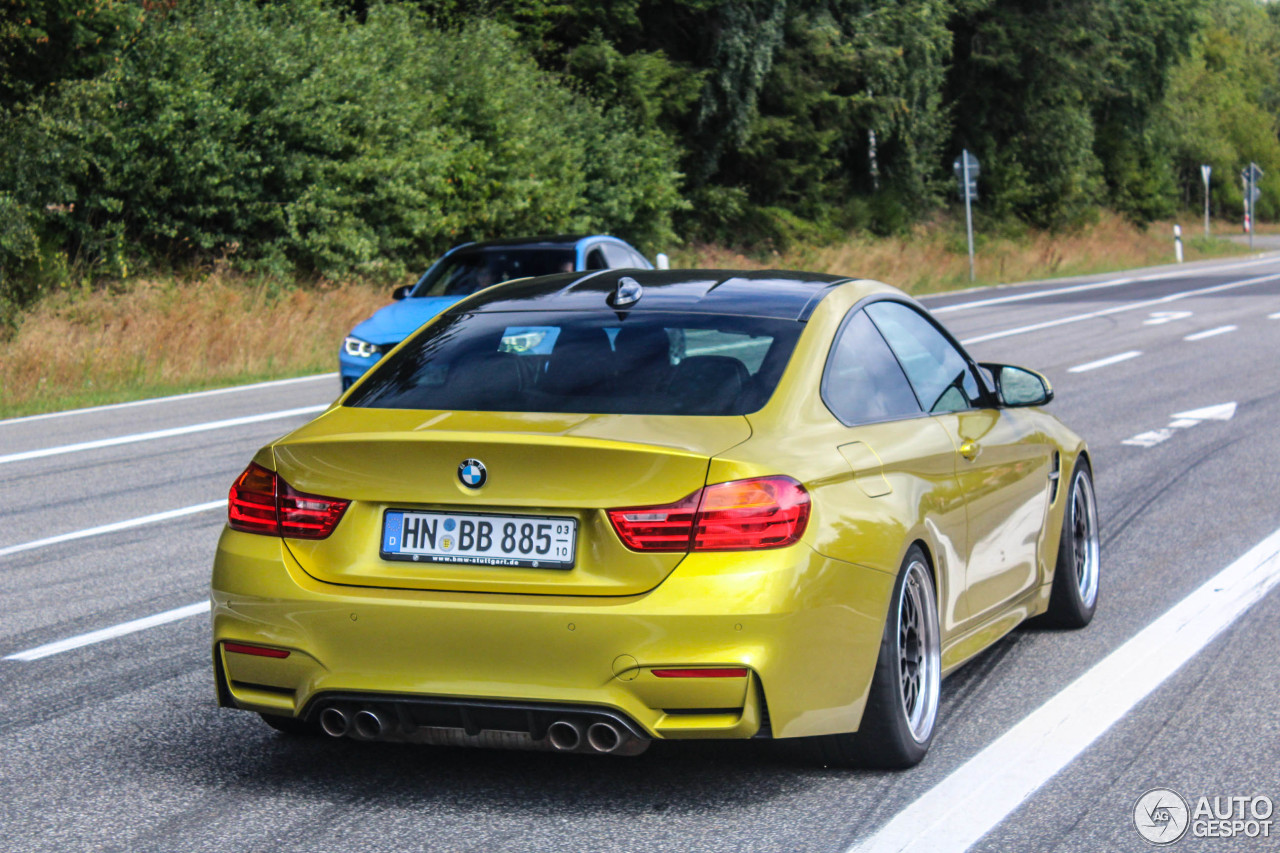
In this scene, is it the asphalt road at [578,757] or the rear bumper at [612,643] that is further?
the asphalt road at [578,757]

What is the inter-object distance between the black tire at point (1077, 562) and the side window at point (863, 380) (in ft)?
4.64

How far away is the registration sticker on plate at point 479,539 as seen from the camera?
3969 millimetres

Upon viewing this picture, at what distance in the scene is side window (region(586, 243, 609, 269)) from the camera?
15.4m

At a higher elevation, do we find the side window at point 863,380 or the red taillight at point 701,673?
the side window at point 863,380

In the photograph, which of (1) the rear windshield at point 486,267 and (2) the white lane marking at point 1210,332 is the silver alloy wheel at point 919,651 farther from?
(2) the white lane marking at point 1210,332

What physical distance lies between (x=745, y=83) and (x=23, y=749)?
33.9 metres

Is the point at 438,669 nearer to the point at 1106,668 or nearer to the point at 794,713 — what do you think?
the point at 794,713

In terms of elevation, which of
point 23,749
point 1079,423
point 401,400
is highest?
point 401,400

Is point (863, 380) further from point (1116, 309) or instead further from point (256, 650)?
point (1116, 309)

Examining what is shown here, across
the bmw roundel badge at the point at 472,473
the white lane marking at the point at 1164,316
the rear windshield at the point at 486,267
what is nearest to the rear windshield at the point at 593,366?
the bmw roundel badge at the point at 472,473

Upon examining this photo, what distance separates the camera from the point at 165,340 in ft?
61.1

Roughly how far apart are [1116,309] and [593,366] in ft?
78.8

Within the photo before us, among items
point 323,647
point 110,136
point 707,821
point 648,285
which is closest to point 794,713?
point 707,821

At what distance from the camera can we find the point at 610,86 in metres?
34.5
